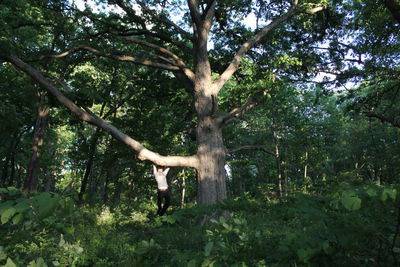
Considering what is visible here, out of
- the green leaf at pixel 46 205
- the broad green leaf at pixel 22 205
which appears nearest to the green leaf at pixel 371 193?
the green leaf at pixel 46 205

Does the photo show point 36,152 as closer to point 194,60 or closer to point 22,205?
point 194,60

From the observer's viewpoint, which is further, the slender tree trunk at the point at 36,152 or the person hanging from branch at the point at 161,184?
the slender tree trunk at the point at 36,152

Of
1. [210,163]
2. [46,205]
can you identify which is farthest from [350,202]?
[210,163]

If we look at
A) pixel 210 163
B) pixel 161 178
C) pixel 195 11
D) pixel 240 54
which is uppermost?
pixel 195 11

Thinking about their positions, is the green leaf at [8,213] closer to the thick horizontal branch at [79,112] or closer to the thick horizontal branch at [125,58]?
the thick horizontal branch at [79,112]

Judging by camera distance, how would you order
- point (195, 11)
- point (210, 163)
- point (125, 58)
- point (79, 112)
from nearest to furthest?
1. point (79, 112)
2. point (210, 163)
3. point (125, 58)
4. point (195, 11)

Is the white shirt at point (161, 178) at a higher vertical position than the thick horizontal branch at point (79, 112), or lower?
lower

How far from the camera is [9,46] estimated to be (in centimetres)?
609

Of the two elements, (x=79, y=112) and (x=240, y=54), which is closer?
(x=79, y=112)

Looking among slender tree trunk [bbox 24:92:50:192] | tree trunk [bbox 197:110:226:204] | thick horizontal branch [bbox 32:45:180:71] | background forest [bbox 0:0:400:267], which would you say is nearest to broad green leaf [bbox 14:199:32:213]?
background forest [bbox 0:0:400:267]

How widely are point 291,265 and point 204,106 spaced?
20.5ft

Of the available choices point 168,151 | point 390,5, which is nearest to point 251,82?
point 390,5

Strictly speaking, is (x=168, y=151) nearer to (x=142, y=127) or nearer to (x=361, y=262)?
(x=142, y=127)

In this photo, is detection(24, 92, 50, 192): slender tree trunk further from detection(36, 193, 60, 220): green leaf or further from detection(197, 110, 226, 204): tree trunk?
detection(36, 193, 60, 220): green leaf
